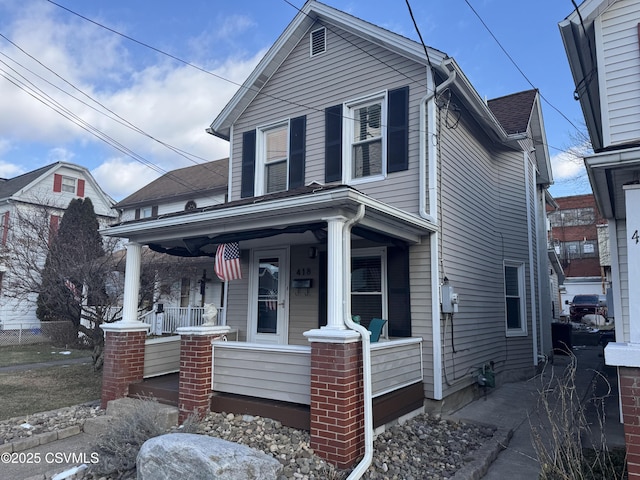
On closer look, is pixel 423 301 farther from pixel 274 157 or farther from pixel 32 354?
pixel 32 354

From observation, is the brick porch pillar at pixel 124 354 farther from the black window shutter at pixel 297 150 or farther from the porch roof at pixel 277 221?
the black window shutter at pixel 297 150

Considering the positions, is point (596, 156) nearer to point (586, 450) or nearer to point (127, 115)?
point (586, 450)

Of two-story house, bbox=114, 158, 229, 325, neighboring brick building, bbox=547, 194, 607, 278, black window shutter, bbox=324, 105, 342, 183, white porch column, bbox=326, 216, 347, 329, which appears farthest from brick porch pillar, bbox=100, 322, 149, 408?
neighboring brick building, bbox=547, 194, 607, 278

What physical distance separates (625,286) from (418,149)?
11.0 feet

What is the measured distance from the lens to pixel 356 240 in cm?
723

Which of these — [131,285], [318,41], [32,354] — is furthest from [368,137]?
[32,354]

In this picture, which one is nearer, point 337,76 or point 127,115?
point 337,76

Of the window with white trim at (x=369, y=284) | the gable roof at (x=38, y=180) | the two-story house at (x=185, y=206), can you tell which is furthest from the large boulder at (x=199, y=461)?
the gable roof at (x=38, y=180)

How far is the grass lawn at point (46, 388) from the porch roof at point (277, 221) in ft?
9.65

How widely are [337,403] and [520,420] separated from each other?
3418 mm

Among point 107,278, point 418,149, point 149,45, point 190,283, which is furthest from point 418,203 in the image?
point 190,283

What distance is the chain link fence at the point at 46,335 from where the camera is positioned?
1579 centimetres

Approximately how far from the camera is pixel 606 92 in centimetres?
561

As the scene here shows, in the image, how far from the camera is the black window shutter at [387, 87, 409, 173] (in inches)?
276
